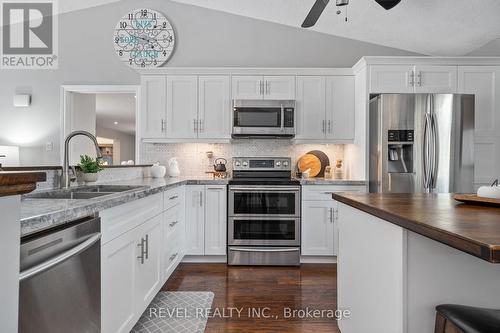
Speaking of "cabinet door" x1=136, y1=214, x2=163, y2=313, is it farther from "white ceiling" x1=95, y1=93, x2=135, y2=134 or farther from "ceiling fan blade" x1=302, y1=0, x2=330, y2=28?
"white ceiling" x1=95, y1=93, x2=135, y2=134

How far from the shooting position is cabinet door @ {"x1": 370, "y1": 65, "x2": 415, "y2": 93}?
343 centimetres

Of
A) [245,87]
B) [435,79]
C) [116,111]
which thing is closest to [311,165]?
[245,87]

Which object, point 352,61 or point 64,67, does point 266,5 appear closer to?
point 352,61

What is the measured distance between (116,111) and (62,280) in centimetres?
629

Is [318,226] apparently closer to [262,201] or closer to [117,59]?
[262,201]

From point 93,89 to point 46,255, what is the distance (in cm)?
364

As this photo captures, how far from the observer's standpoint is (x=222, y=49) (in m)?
4.17

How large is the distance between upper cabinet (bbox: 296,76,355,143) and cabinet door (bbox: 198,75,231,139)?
0.85 m

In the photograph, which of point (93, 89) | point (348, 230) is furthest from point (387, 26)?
point (93, 89)

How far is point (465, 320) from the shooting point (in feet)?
3.17

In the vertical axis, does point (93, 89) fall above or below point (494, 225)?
above

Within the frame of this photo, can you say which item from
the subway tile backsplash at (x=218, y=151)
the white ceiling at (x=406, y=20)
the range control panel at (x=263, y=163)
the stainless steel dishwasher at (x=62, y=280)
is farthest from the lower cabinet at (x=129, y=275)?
the white ceiling at (x=406, y=20)

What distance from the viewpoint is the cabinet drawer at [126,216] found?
155 cm

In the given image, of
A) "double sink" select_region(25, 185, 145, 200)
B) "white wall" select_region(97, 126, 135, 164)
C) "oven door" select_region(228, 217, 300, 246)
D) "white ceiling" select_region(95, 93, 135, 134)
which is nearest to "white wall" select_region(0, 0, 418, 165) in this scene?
"white ceiling" select_region(95, 93, 135, 134)
